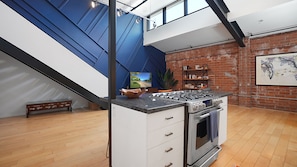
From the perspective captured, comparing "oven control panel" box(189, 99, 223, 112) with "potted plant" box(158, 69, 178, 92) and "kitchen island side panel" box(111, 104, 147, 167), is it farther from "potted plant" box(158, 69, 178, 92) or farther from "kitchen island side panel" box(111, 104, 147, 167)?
"potted plant" box(158, 69, 178, 92)

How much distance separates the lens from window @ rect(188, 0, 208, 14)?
454 cm

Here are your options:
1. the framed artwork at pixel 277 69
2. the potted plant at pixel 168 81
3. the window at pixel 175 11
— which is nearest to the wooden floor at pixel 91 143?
the framed artwork at pixel 277 69

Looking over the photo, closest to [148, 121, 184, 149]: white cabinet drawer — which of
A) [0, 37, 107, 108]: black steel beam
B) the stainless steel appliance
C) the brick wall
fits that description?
the stainless steel appliance

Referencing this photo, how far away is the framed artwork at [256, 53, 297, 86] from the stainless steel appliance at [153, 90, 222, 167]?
3731 millimetres

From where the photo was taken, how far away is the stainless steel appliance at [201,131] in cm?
144

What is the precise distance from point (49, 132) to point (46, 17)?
3016mm

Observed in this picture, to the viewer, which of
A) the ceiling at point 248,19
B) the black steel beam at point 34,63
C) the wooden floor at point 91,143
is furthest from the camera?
the ceiling at point 248,19

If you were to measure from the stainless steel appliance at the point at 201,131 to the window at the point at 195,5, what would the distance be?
13.0 ft

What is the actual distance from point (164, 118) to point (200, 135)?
2.03 feet

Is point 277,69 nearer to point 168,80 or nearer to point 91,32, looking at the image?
point 168,80

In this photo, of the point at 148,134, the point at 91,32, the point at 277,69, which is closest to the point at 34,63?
the point at 91,32

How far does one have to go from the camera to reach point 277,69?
13.5ft

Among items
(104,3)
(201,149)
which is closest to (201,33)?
(104,3)

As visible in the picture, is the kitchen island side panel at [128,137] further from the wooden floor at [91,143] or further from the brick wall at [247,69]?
the brick wall at [247,69]
